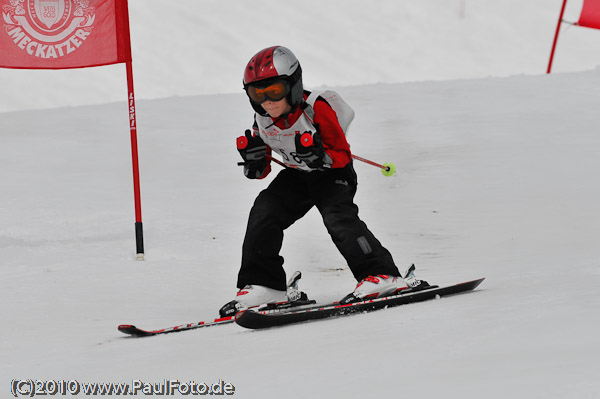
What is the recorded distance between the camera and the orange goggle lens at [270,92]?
4.12 metres

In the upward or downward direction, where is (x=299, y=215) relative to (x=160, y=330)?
upward

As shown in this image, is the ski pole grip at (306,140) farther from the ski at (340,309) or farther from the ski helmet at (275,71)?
the ski at (340,309)

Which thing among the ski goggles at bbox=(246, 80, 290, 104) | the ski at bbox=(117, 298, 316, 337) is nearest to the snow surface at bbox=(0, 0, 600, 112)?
the ski goggles at bbox=(246, 80, 290, 104)

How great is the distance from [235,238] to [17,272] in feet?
5.36

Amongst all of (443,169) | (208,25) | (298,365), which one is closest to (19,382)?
(298,365)

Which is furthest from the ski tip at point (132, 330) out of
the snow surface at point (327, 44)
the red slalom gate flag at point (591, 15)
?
the snow surface at point (327, 44)

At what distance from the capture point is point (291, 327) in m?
3.53

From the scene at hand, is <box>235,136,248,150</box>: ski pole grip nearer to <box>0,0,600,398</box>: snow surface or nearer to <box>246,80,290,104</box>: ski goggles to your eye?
<box>246,80,290,104</box>: ski goggles

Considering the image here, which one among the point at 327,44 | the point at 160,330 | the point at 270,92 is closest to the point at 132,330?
the point at 160,330

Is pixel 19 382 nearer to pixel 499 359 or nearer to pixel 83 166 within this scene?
pixel 499 359

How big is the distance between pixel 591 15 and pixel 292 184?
376 inches

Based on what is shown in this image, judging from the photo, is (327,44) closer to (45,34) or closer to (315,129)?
(45,34)

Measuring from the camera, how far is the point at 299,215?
14.5ft

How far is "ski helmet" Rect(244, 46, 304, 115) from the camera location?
13.5ft
